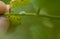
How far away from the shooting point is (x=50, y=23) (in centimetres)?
32

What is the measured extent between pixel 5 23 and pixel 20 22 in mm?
31

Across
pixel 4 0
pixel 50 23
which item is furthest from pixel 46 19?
pixel 4 0

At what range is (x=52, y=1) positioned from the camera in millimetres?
302

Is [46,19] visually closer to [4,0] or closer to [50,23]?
[50,23]

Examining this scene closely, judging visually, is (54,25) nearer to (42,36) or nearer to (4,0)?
(42,36)

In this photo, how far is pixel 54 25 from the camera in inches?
12.6

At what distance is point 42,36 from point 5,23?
0.08 metres

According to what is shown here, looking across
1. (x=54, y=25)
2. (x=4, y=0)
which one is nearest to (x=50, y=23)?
(x=54, y=25)

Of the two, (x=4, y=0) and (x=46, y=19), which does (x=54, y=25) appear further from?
(x=4, y=0)

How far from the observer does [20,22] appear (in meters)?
0.31

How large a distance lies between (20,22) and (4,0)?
3.5 inches

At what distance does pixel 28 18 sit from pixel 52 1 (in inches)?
2.4

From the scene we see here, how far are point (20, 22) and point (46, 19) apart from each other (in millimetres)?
53

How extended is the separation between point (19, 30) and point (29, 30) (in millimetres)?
21
